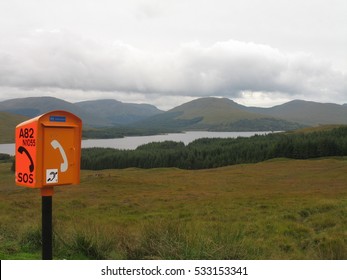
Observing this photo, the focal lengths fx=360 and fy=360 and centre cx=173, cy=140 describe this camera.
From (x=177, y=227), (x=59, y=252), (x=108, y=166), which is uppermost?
(x=177, y=227)

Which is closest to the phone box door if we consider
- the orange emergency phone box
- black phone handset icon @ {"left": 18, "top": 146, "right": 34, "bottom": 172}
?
the orange emergency phone box

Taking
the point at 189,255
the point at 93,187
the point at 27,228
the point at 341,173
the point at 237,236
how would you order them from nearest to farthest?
the point at 189,255 < the point at 237,236 < the point at 27,228 < the point at 93,187 < the point at 341,173

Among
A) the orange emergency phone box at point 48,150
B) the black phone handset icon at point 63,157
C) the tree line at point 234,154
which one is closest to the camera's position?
the orange emergency phone box at point 48,150

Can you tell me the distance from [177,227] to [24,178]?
8.62 feet

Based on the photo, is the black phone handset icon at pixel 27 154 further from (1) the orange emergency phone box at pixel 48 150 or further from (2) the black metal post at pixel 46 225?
(2) the black metal post at pixel 46 225

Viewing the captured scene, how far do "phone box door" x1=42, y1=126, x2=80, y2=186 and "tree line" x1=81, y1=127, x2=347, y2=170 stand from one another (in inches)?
3317

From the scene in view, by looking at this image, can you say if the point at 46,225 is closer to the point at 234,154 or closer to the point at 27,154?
the point at 27,154

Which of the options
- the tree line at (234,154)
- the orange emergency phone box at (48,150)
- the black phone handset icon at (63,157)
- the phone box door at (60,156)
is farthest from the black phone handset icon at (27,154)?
the tree line at (234,154)

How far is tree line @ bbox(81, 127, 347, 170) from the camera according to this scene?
271 ft

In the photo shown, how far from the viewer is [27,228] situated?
23.8 feet

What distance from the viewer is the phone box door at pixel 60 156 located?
4.26 meters

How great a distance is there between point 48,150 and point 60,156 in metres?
0.18

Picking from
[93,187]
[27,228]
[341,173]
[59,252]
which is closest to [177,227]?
[59,252]

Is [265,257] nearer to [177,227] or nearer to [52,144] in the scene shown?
[177,227]
